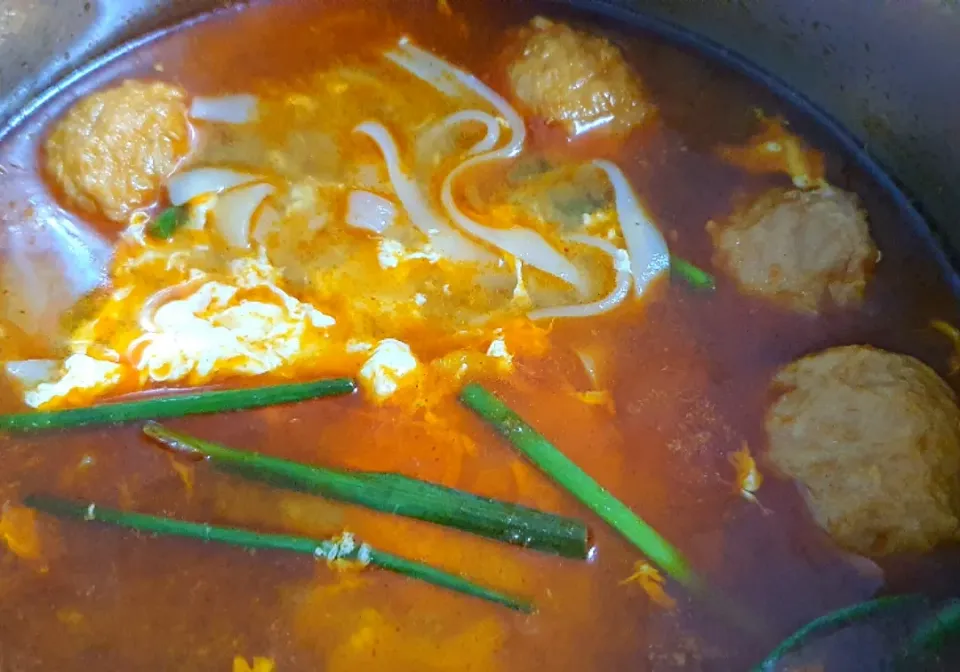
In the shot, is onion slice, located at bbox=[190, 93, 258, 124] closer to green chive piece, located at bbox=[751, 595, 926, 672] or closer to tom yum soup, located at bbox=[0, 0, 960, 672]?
tom yum soup, located at bbox=[0, 0, 960, 672]

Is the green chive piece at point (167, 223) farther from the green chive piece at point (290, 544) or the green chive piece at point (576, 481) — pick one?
the green chive piece at point (576, 481)

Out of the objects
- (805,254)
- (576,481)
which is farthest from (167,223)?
(805,254)

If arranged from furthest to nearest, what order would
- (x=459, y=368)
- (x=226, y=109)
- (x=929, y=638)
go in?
(x=226, y=109), (x=459, y=368), (x=929, y=638)

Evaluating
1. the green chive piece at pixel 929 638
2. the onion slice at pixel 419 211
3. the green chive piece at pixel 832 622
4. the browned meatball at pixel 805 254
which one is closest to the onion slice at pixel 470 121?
the onion slice at pixel 419 211

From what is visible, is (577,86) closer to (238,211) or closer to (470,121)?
(470,121)

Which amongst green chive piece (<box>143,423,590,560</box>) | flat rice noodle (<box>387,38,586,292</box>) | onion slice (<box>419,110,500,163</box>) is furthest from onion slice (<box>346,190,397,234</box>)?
green chive piece (<box>143,423,590,560</box>)

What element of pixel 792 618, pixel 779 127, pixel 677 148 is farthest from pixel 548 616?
pixel 779 127

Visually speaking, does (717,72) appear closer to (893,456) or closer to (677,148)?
(677,148)
